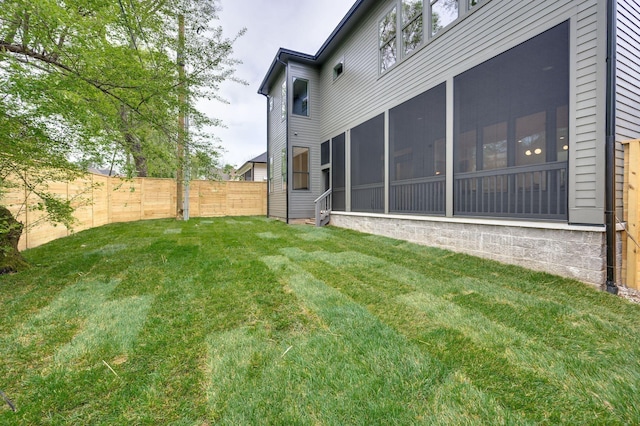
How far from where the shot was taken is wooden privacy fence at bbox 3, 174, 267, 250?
6.03 metres

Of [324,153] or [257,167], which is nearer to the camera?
[324,153]

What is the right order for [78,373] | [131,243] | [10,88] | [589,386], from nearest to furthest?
1. [589,386]
2. [78,373]
3. [10,88]
4. [131,243]

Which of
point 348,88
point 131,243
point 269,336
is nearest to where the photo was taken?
point 269,336

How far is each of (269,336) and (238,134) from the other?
23.8 metres

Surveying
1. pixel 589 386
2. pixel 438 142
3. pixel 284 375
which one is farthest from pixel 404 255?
pixel 284 375

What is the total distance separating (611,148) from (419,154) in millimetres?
2892

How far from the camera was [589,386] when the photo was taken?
4.97ft

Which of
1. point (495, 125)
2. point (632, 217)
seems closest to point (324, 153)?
point (495, 125)

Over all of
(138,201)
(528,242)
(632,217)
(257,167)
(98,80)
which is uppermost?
(257,167)

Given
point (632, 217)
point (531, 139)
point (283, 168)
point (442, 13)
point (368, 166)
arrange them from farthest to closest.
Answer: point (283, 168) < point (368, 166) < point (442, 13) < point (531, 139) < point (632, 217)

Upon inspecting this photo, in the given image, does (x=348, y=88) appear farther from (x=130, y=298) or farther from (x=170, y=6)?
(x=130, y=298)

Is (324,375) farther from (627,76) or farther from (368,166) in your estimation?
(368,166)

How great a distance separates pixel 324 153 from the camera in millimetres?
9727

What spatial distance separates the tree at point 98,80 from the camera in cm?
282
